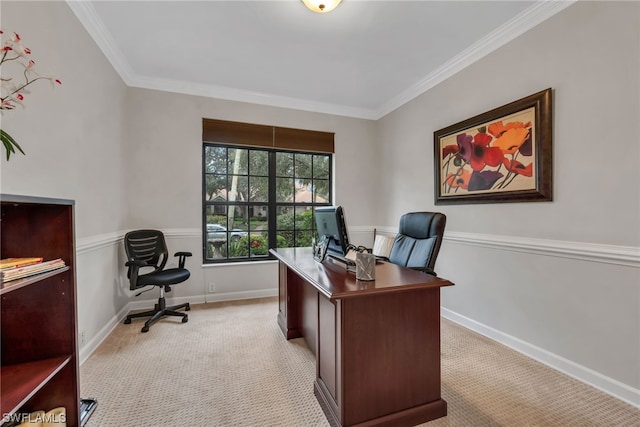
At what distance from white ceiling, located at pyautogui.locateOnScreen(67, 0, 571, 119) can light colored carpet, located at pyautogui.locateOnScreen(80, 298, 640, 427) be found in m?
2.64

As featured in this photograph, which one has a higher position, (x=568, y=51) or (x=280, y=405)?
(x=568, y=51)

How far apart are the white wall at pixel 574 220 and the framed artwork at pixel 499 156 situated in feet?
0.25

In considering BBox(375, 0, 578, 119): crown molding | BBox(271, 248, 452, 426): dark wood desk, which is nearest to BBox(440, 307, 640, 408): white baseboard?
BBox(271, 248, 452, 426): dark wood desk

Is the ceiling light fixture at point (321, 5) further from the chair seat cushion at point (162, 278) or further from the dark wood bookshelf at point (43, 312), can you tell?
the chair seat cushion at point (162, 278)

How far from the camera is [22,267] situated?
3.58 ft

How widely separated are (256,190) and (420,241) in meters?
2.37

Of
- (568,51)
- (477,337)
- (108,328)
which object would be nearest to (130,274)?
(108,328)

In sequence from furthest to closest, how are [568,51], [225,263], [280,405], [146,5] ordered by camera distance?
[225,263] < [146,5] < [568,51] < [280,405]

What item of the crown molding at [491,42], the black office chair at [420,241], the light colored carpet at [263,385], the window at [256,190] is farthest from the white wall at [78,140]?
the crown molding at [491,42]

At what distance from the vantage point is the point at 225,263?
366 cm

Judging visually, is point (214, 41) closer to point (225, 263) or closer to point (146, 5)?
point (146, 5)

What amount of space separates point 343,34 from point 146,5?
1567mm

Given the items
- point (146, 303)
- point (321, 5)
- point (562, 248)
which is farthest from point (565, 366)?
point (146, 303)

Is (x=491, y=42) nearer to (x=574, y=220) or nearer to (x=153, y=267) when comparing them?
(x=574, y=220)
